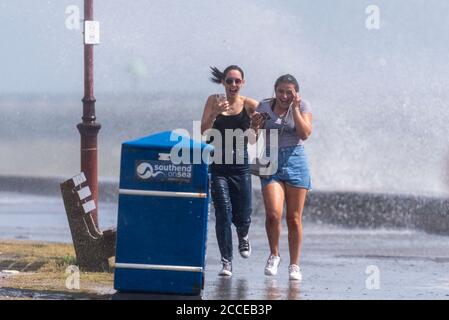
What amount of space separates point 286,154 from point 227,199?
69cm

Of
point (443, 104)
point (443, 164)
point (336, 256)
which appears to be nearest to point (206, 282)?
point (336, 256)

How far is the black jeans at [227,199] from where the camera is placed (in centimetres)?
1091

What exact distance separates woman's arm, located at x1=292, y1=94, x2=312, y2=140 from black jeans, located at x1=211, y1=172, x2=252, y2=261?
2.43ft

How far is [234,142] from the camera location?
10.8 metres

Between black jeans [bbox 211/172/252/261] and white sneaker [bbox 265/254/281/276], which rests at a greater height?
black jeans [bbox 211/172/252/261]

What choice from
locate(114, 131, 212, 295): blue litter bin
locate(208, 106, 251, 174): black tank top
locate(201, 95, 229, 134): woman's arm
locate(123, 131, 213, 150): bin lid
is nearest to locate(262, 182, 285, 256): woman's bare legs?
locate(208, 106, 251, 174): black tank top

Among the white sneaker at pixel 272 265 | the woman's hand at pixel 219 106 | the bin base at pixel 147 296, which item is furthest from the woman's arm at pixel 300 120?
the bin base at pixel 147 296

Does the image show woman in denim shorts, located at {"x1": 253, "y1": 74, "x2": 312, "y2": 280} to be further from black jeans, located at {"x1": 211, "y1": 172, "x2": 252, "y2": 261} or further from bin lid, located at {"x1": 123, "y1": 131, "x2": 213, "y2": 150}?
bin lid, located at {"x1": 123, "y1": 131, "x2": 213, "y2": 150}

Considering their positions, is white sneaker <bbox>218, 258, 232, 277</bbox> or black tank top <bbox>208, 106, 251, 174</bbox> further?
white sneaker <bbox>218, 258, 232, 277</bbox>

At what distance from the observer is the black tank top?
10.7 meters

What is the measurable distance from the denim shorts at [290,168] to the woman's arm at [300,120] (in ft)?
0.64
